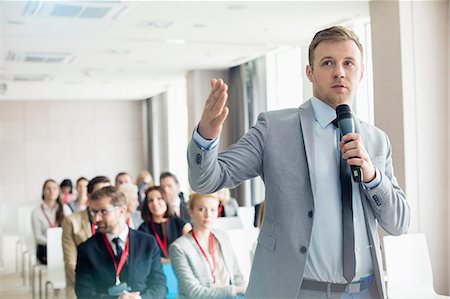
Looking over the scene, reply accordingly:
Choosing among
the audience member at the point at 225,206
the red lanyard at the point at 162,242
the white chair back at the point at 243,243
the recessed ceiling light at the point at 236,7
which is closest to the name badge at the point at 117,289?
the white chair back at the point at 243,243

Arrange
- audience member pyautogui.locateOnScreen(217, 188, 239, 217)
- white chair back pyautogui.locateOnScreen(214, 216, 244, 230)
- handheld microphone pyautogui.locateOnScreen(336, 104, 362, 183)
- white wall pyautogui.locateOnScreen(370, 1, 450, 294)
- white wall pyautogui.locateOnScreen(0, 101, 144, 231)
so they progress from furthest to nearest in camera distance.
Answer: white wall pyautogui.locateOnScreen(0, 101, 144, 231) < audience member pyautogui.locateOnScreen(217, 188, 239, 217) < white chair back pyautogui.locateOnScreen(214, 216, 244, 230) < white wall pyautogui.locateOnScreen(370, 1, 450, 294) < handheld microphone pyautogui.locateOnScreen(336, 104, 362, 183)

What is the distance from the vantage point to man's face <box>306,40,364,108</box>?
5.06 ft

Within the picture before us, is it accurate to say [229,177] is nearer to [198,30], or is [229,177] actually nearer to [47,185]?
[47,185]

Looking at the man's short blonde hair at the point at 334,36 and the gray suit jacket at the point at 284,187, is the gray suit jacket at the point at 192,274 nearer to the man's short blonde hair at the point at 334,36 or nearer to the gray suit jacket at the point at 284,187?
the gray suit jacket at the point at 284,187

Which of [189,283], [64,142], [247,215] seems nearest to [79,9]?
[247,215]

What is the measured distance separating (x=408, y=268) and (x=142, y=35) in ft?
17.5

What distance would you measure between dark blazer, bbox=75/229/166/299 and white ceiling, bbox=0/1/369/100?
3.25 m

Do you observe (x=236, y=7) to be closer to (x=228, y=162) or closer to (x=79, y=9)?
(x=79, y=9)

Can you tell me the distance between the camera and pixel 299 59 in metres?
9.55

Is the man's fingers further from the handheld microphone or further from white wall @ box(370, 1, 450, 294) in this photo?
white wall @ box(370, 1, 450, 294)

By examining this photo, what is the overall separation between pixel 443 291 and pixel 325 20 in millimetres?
3389

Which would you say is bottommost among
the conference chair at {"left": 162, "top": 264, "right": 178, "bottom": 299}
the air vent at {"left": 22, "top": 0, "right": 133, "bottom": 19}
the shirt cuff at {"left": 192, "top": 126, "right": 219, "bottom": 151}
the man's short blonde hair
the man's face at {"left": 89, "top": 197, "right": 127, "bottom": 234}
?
the conference chair at {"left": 162, "top": 264, "right": 178, "bottom": 299}

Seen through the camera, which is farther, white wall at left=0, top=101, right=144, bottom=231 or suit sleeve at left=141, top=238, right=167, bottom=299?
white wall at left=0, top=101, right=144, bottom=231

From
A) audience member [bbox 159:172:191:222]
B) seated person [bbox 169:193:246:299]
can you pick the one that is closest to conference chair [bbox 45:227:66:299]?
audience member [bbox 159:172:191:222]
